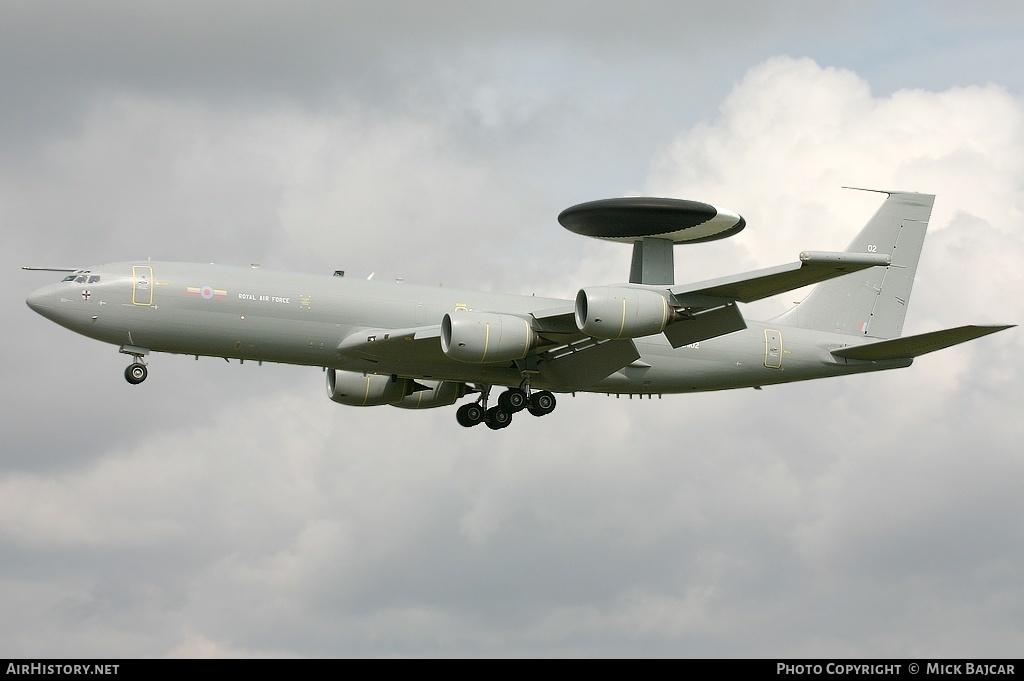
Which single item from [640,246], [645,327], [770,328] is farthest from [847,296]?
[645,327]

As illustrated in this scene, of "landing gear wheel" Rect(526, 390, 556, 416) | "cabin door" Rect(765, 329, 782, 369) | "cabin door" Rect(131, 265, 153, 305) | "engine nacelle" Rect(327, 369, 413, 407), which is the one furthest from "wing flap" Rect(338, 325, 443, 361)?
"cabin door" Rect(765, 329, 782, 369)

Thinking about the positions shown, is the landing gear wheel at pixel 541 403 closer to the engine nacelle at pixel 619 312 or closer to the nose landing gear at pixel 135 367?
the engine nacelle at pixel 619 312

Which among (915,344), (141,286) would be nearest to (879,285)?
(915,344)

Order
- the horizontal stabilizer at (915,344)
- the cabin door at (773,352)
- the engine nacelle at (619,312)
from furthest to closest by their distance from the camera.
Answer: the cabin door at (773,352) < the horizontal stabilizer at (915,344) < the engine nacelle at (619,312)

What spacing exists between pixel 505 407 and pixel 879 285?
52.5 feet

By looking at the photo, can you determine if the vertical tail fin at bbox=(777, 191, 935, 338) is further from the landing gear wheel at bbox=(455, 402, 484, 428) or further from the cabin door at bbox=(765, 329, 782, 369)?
the landing gear wheel at bbox=(455, 402, 484, 428)

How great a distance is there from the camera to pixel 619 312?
41344 mm

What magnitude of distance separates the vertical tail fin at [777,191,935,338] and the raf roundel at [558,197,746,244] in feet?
14.8

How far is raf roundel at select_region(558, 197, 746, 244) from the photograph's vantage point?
4794 cm

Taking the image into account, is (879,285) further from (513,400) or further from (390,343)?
(390,343)

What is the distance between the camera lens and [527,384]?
47.3 meters

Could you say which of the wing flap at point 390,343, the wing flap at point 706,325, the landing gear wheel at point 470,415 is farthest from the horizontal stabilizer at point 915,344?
the wing flap at point 390,343

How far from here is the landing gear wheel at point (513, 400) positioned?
4816 centimetres

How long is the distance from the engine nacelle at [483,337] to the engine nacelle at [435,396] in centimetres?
888
